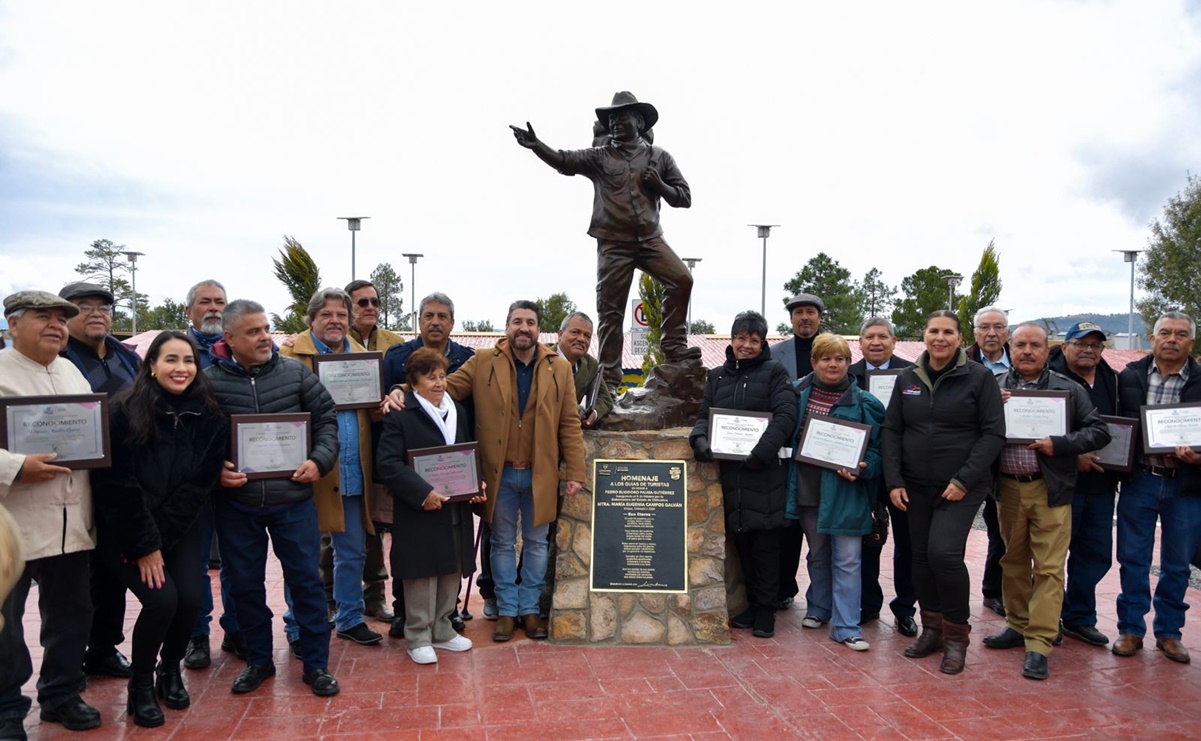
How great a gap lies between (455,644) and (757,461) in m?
2.15

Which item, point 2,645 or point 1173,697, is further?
point 1173,697

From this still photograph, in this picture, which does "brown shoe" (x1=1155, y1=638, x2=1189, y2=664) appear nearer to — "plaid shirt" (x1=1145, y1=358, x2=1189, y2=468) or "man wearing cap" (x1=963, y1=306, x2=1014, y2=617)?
"man wearing cap" (x1=963, y1=306, x2=1014, y2=617)

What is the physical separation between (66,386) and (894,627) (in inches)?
199

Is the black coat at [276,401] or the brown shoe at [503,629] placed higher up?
the black coat at [276,401]

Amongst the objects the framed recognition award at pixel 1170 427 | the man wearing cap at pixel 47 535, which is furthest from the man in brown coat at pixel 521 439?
the framed recognition award at pixel 1170 427

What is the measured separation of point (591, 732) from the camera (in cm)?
376

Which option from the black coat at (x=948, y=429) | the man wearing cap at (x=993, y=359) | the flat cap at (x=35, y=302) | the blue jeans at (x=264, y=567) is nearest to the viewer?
the flat cap at (x=35, y=302)

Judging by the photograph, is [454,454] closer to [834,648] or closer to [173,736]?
[173,736]

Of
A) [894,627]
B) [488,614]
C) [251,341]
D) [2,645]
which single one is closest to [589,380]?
[488,614]

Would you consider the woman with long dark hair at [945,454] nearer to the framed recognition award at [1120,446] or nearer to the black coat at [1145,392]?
the framed recognition award at [1120,446]

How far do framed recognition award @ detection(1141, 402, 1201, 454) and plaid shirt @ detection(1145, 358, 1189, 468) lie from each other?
0.12 metres

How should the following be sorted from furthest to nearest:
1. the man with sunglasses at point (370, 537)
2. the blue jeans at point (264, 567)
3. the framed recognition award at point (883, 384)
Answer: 1. the framed recognition award at point (883, 384)
2. the man with sunglasses at point (370, 537)
3. the blue jeans at point (264, 567)

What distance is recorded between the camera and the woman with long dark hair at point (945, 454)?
450 cm

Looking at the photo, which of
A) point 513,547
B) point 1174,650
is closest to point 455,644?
point 513,547
